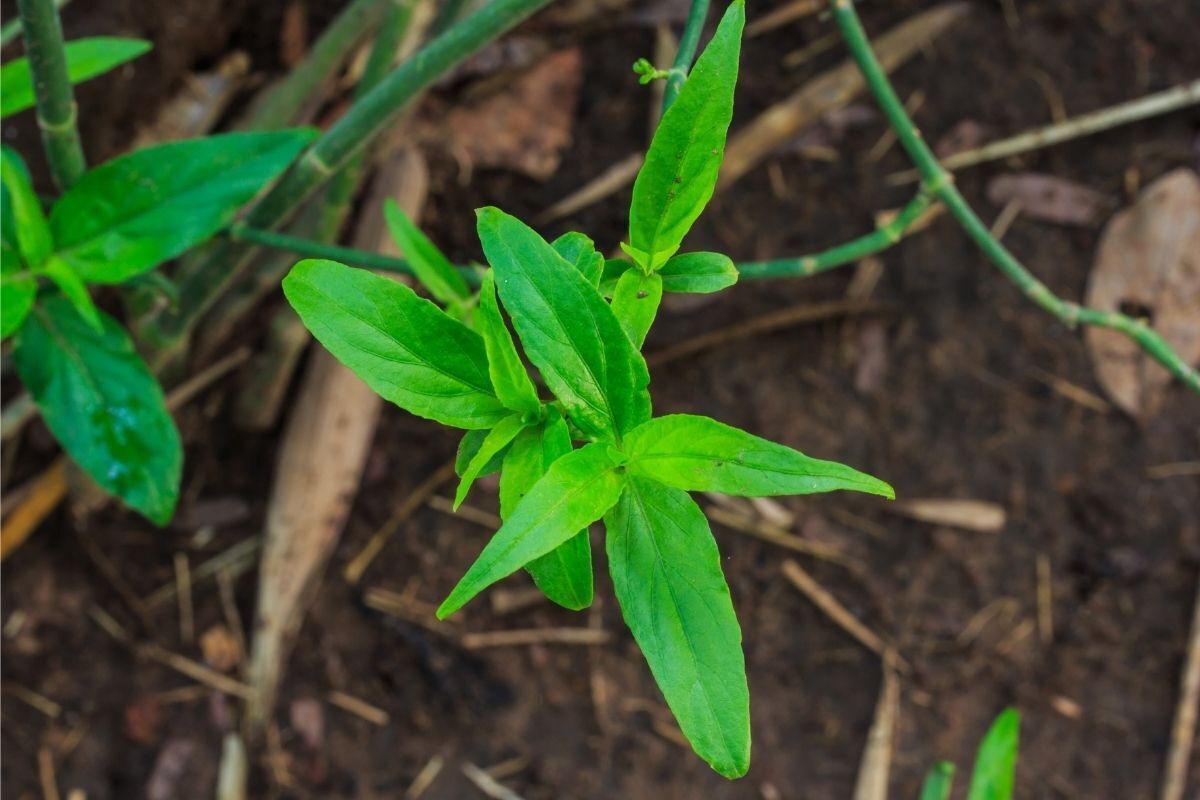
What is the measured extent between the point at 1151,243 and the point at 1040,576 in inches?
25.1

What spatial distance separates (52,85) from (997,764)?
4.39ft

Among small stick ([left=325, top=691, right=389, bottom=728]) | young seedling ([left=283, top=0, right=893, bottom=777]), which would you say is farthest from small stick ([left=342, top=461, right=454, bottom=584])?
young seedling ([left=283, top=0, right=893, bottom=777])

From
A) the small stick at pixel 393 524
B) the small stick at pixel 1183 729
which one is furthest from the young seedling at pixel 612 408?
the small stick at pixel 1183 729

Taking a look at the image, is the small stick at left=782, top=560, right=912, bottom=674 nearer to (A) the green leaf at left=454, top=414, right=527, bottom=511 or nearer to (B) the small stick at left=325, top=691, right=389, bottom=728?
(B) the small stick at left=325, top=691, right=389, bottom=728

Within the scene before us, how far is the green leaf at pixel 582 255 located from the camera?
82 cm

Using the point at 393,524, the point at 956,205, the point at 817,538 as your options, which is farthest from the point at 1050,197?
the point at 393,524

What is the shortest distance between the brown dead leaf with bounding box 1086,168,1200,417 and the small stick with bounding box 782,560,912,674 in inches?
24.3

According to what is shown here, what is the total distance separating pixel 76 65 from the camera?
120cm

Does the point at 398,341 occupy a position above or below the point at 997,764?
above

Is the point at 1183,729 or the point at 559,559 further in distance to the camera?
the point at 1183,729

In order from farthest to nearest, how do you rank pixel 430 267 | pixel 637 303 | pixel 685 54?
pixel 430 267 < pixel 685 54 < pixel 637 303

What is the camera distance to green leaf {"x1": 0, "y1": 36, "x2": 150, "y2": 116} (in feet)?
3.78

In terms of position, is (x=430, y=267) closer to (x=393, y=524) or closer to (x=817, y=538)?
(x=393, y=524)

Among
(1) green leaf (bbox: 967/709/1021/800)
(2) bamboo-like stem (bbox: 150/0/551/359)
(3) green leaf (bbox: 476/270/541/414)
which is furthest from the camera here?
(1) green leaf (bbox: 967/709/1021/800)
